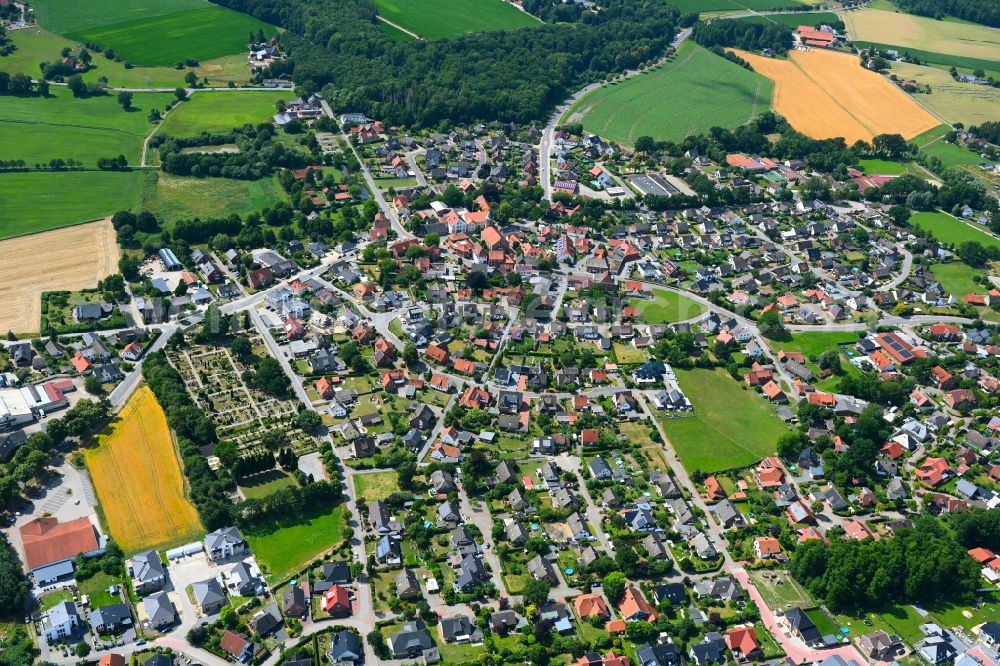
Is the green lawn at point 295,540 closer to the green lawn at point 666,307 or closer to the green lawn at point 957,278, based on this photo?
the green lawn at point 666,307

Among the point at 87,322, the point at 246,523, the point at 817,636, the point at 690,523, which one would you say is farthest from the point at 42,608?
the point at 817,636

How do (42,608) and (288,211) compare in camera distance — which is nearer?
(42,608)

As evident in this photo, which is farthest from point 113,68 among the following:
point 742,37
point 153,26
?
point 742,37

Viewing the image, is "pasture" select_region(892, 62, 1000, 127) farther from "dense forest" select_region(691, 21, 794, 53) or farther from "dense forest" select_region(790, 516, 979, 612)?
"dense forest" select_region(790, 516, 979, 612)

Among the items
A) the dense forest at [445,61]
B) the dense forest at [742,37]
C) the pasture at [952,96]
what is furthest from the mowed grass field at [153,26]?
the pasture at [952,96]

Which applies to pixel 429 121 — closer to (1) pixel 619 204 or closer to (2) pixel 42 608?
(1) pixel 619 204

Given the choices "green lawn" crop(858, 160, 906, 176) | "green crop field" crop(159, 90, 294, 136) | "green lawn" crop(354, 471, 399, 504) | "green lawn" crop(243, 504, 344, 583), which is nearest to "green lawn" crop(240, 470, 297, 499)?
"green lawn" crop(243, 504, 344, 583)
